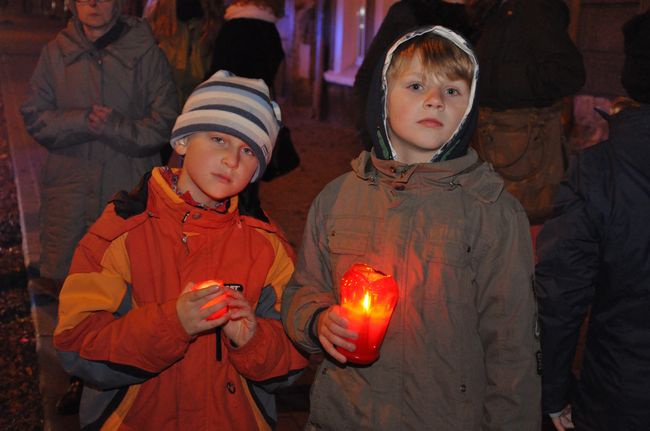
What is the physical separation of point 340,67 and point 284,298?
1358 cm

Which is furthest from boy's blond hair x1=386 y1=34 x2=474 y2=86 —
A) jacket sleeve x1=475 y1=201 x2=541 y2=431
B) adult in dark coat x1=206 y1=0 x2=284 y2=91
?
adult in dark coat x1=206 y1=0 x2=284 y2=91

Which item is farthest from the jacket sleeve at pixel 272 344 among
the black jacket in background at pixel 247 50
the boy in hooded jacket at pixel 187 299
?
the black jacket in background at pixel 247 50

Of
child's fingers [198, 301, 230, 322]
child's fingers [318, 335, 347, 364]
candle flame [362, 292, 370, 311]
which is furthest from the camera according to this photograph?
child's fingers [198, 301, 230, 322]

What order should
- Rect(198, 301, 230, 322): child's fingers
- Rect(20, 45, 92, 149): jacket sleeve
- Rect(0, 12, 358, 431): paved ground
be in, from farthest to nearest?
Rect(0, 12, 358, 431): paved ground < Rect(20, 45, 92, 149): jacket sleeve < Rect(198, 301, 230, 322): child's fingers

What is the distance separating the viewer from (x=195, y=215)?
118 inches

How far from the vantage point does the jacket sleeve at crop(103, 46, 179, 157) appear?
478 centimetres

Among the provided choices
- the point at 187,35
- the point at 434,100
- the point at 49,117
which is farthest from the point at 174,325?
the point at 187,35

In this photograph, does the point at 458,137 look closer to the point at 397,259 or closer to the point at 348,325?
the point at 397,259

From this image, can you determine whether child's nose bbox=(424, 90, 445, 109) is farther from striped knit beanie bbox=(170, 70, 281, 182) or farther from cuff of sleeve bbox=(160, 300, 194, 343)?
cuff of sleeve bbox=(160, 300, 194, 343)

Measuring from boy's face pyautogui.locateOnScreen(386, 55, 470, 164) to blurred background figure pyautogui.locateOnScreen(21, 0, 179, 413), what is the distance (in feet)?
7.60

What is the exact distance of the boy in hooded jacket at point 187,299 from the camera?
9.16 feet

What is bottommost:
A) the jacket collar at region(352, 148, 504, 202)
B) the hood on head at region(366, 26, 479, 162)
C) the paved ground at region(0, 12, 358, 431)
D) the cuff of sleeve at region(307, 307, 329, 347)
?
the paved ground at region(0, 12, 358, 431)

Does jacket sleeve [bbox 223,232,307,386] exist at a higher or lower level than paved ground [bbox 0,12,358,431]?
higher

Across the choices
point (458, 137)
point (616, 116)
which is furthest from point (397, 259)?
point (616, 116)
